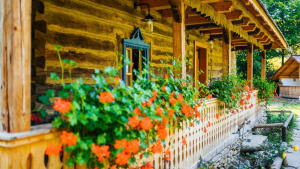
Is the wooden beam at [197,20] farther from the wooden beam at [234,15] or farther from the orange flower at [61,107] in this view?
the orange flower at [61,107]

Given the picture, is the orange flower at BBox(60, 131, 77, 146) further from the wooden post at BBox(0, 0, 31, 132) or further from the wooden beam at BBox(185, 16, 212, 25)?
the wooden beam at BBox(185, 16, 212, 25)

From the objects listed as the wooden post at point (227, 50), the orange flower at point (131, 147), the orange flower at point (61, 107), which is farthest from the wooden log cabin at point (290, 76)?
the orange flower at point (61, 107)

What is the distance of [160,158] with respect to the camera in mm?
3412

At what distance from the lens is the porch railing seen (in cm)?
183

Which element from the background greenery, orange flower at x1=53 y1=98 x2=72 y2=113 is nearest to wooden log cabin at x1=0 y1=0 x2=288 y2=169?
orange flower at x1=53 y1=98 x2=72 y2=113

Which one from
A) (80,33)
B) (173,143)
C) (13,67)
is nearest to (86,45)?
(80,33)

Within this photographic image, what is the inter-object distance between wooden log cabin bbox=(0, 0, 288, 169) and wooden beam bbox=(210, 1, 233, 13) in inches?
0.8

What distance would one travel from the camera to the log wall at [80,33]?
12.4 ft

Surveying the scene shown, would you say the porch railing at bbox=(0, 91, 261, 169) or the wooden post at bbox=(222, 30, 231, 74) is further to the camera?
the wooden post at bbox=(222, 30, 231, 74)

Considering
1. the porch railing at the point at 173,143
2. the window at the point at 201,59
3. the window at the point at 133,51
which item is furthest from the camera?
the window at the point at 201,59

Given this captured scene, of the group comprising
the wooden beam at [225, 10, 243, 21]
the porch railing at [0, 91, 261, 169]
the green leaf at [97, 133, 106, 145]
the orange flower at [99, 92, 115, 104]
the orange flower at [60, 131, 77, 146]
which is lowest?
the porch railing at [0, 91, 261, 169]

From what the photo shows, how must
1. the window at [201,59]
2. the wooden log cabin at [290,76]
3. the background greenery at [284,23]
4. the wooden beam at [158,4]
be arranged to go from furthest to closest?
the background greenery at [284,23] → the wooden log cabin at [290,76] → the window at [201,59] → the wooden beam at [158,4]

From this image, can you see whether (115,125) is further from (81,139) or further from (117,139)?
(81,139)

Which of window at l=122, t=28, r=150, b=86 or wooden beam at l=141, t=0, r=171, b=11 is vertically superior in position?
wooden beam at l=141, t=0, r=171, b=11
